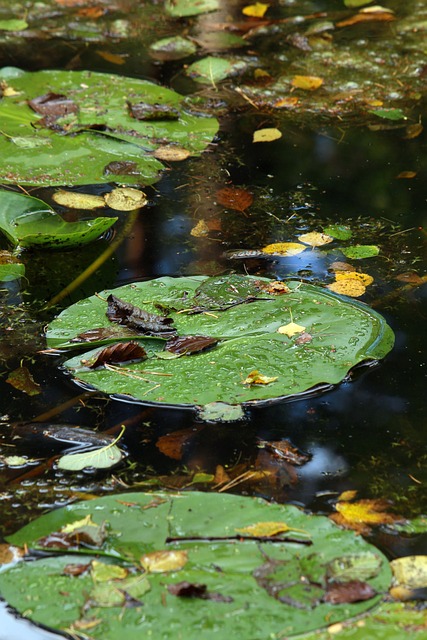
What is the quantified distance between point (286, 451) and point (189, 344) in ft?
1.07

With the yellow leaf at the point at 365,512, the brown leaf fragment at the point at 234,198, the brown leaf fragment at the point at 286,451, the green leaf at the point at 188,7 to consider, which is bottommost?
the brown leaf fragment at the point at 286,451

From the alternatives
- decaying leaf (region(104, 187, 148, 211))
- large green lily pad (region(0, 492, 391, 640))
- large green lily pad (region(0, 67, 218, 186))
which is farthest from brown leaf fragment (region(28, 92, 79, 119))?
large green lily pad (region(0, 492, 391, 640))

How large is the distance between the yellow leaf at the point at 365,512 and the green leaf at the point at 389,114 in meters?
1.79

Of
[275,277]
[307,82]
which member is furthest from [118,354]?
[307,82]

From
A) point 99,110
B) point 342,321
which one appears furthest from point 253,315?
point 99,110

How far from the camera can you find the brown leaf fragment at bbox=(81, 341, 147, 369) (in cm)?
176

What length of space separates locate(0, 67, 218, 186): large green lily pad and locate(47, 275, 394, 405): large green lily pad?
0.71 metres

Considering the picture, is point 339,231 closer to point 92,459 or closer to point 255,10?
point 92,459

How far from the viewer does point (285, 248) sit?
7.36ft

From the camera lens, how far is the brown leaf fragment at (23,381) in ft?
5.81

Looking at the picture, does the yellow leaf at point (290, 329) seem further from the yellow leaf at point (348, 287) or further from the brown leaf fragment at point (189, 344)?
the yellow leaf at point (348, 287)

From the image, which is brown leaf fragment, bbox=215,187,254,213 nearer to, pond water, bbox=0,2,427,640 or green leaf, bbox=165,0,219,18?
pond water, bbox=0,2,427,640

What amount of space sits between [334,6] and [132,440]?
9.29 ft

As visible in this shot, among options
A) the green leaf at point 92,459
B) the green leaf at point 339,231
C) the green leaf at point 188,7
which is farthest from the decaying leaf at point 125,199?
the green leaf at point 188,7
